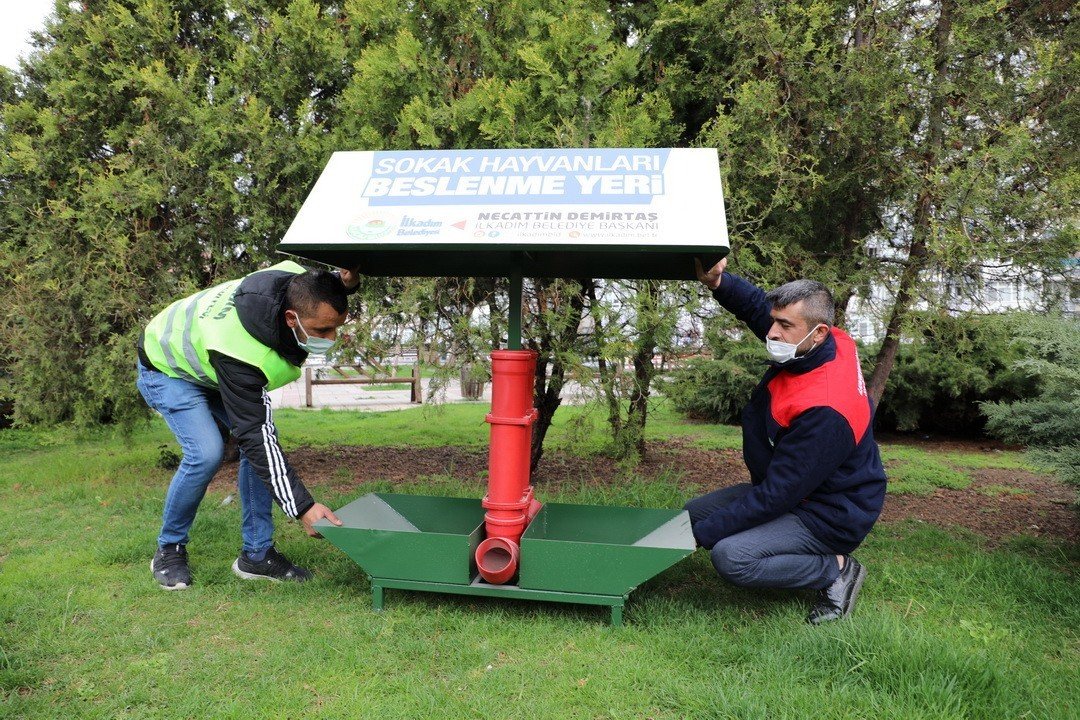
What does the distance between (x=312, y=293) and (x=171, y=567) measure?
5.49ft

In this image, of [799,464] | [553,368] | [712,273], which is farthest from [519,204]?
[553,368]

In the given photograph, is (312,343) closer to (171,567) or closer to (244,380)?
(244,380)

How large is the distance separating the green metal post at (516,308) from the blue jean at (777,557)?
4.34 feet

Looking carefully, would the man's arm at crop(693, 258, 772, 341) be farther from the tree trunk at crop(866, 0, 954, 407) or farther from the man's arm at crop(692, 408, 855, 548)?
the tree trunk at crop(866, 0, 954, 407)

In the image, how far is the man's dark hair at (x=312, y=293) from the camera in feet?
10.6

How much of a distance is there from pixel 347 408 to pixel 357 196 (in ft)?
33.4

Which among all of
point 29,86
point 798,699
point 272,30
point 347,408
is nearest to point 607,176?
point 798,699

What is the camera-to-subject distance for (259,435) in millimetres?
3162

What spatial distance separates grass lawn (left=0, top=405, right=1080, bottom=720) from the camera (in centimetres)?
249

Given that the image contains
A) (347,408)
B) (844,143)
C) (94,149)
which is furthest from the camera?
(347,408)

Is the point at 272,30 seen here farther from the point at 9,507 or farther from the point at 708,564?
the point at 708,564

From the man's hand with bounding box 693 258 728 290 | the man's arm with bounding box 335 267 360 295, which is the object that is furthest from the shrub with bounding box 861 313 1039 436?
the man's arm with bounding box 335 267 360 295

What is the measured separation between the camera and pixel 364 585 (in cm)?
358

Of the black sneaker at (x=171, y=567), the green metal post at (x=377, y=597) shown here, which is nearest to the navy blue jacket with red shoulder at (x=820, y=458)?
the green metal post at (x=377, y=597)
